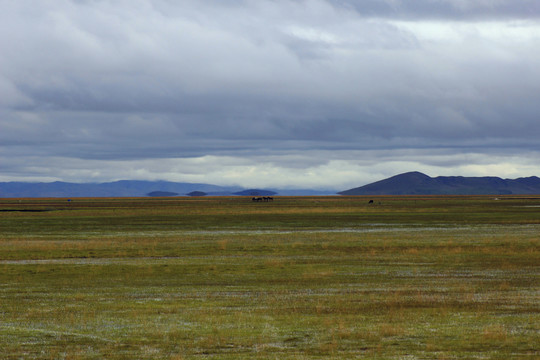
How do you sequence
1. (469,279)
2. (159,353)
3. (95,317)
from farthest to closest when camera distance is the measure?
1. (469,279)
2. (95,317)
3. (159,353)

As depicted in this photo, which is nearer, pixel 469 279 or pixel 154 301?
pixel 154 301

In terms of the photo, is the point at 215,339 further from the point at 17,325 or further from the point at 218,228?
the point at 218,228

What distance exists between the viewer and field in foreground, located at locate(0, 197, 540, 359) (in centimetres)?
1828

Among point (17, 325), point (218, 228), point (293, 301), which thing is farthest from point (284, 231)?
point (17, 325)

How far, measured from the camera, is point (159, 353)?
1759cm

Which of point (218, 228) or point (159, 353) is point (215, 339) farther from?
point (218, 228)

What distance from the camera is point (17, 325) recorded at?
21.6 metres

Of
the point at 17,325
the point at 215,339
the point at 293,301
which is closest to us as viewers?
the point at 215,339

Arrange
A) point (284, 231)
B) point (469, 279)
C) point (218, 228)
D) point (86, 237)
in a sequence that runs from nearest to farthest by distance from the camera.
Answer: point (469, 279), point (86, 237), point (284, 231), point (218, 228)

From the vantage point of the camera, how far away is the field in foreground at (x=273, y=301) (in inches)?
720

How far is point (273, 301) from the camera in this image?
2650 cm

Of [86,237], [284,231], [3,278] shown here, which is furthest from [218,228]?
[3,278]

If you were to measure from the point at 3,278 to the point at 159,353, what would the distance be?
2067cm

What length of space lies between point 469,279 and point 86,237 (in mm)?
43111
